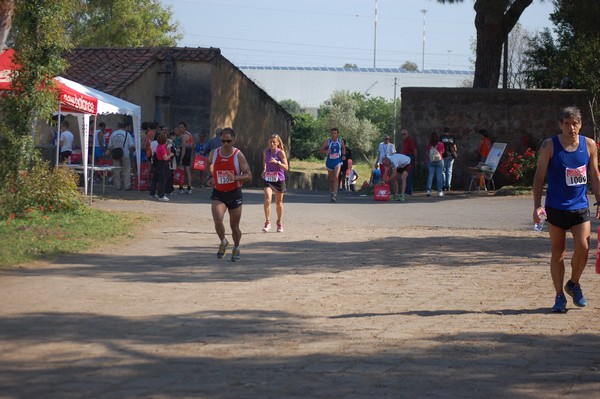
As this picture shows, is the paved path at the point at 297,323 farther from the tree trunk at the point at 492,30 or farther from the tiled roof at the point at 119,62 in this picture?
the tiled roof at the point at 119,62

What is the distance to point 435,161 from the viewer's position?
2594cm

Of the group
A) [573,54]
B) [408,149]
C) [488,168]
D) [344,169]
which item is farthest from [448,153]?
[344,169]

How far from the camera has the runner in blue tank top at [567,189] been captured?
929cm

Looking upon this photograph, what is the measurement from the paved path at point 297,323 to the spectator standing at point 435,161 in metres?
10.3

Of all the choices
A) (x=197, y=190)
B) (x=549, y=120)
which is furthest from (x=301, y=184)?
(x=549, y=120)

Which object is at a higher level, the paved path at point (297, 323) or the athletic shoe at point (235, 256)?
the athletic shoe at point (235, 256)

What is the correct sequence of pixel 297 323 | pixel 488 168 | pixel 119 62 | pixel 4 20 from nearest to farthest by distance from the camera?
1. pixel 297 323
2. pixel 4 20
3. pixel 488 168
4. pixel 119 62

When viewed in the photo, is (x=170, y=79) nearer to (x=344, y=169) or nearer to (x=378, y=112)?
(x=344, y=169)

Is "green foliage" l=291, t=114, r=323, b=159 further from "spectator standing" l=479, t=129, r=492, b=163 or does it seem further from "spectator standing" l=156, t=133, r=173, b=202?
"spectator standing" l=156, t=133, r=173, b=202

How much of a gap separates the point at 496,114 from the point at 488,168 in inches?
77.0

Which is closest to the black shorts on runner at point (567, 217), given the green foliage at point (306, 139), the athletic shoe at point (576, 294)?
the athletic shoe at point (576, 294)

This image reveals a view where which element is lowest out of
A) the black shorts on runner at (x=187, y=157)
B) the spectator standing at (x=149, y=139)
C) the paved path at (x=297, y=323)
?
the paved path at (x=297, y=323)

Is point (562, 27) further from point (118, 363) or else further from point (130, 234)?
point (118, 363)

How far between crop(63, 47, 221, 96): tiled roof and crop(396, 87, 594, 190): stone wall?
7.81 meters
